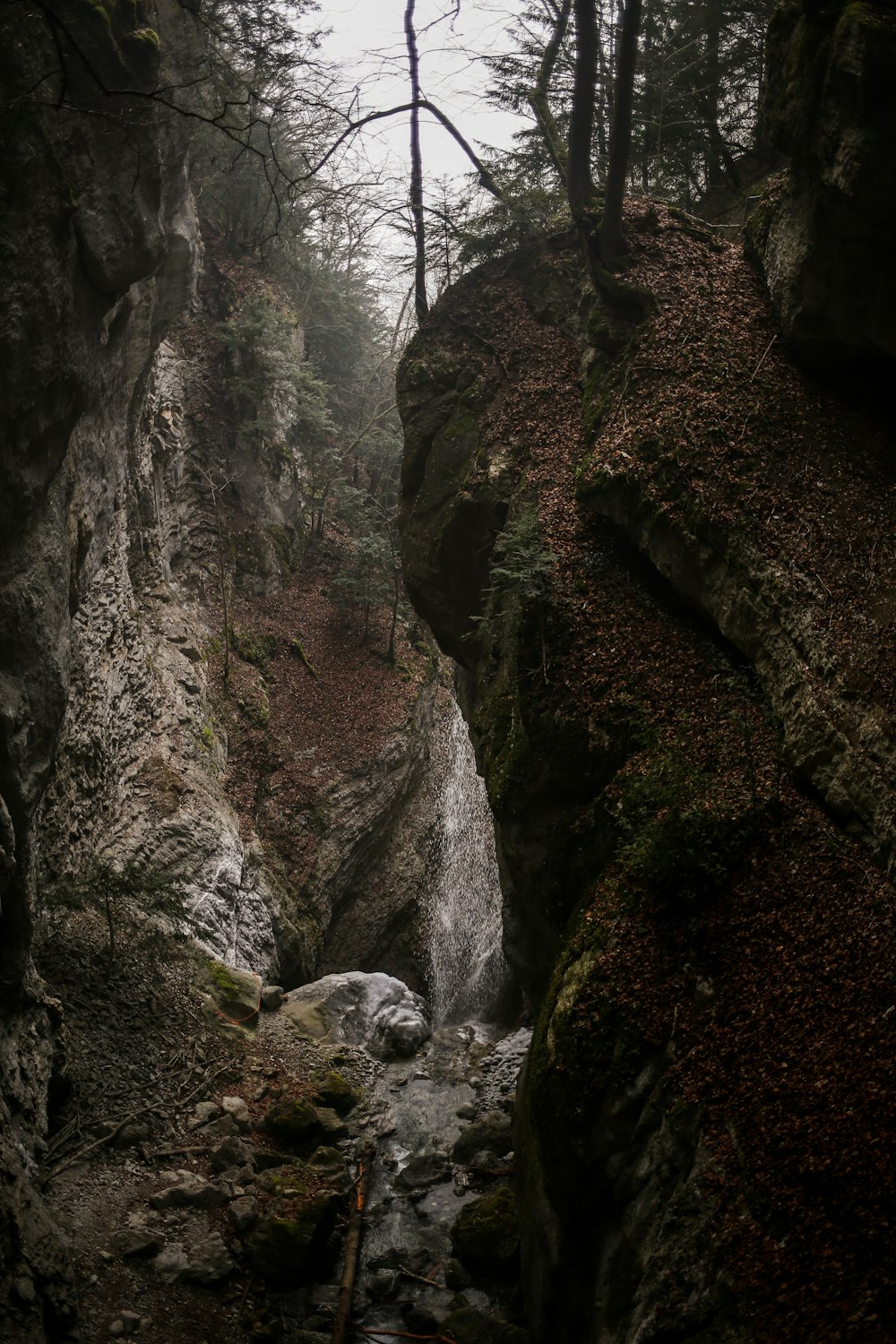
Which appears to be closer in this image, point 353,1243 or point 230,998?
point 353,1243

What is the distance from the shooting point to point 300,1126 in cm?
905

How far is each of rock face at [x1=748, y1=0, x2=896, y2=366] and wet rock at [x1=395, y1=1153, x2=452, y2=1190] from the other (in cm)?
942

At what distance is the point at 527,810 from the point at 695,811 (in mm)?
2579

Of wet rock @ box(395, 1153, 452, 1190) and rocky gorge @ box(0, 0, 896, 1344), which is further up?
rocky gorge @ box(0, 0, 896, 1344)

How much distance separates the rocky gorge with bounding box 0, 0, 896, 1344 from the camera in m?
4.94

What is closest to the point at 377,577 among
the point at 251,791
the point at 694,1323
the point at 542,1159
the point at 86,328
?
the point at 251,791

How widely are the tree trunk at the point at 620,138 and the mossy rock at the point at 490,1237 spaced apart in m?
11.0

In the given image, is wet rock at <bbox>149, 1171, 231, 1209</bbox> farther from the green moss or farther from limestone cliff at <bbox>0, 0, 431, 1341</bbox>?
the green moss

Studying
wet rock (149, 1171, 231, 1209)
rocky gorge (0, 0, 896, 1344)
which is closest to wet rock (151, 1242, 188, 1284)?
rocky gorge (0, 0, 896, 1344)

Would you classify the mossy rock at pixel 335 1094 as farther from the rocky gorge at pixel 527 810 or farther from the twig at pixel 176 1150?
the twig at pixel 176 1150

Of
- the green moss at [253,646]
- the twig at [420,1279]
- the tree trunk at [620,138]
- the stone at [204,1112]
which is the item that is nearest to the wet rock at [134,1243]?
the stone at [204,1112]

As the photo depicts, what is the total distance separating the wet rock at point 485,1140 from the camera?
9.26 metres

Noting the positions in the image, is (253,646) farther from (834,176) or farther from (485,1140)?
(834,176)

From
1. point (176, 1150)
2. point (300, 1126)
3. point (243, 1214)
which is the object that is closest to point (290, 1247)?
point (243, 1214)
